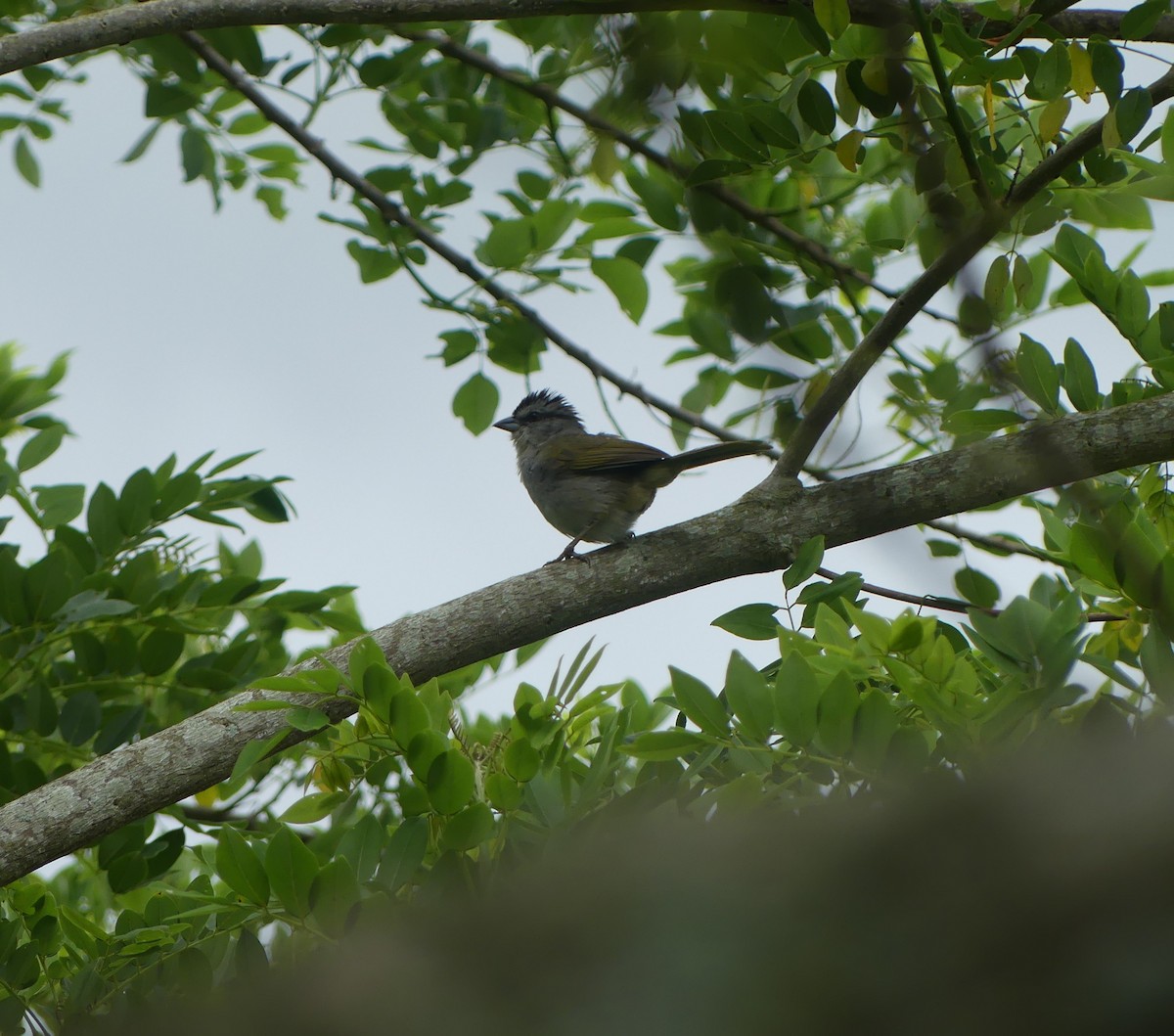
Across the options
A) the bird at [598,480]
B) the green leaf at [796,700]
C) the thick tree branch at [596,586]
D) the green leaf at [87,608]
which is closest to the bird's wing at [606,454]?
the bird at [598,480]

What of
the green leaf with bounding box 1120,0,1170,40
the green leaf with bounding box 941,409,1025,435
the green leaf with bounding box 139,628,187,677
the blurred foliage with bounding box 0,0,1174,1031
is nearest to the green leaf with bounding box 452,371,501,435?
the blurred foliage with bounding box 0,0,1174,1031

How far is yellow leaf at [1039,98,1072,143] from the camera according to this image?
3.09 m

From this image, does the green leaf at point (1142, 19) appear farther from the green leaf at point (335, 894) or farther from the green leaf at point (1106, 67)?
the green leaf at point (335, 894)

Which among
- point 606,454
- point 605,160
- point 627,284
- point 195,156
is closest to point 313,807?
point 605,160

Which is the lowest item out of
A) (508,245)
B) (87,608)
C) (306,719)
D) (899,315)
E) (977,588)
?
(977,588)

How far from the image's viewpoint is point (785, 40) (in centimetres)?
319

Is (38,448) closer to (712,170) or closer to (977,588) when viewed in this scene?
(712,170)

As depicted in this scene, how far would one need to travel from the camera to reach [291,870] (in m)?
2.25

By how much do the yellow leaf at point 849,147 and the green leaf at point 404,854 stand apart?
210cm

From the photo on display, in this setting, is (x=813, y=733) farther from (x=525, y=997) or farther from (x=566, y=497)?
(x=566, y=497)

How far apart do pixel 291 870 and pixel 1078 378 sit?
2515 millimetres

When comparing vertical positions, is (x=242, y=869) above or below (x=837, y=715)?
above

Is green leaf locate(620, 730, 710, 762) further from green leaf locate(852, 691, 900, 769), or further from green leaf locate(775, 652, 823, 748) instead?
green leaf locate(852, 691, 900, 769)

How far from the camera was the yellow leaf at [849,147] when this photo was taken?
317cm
